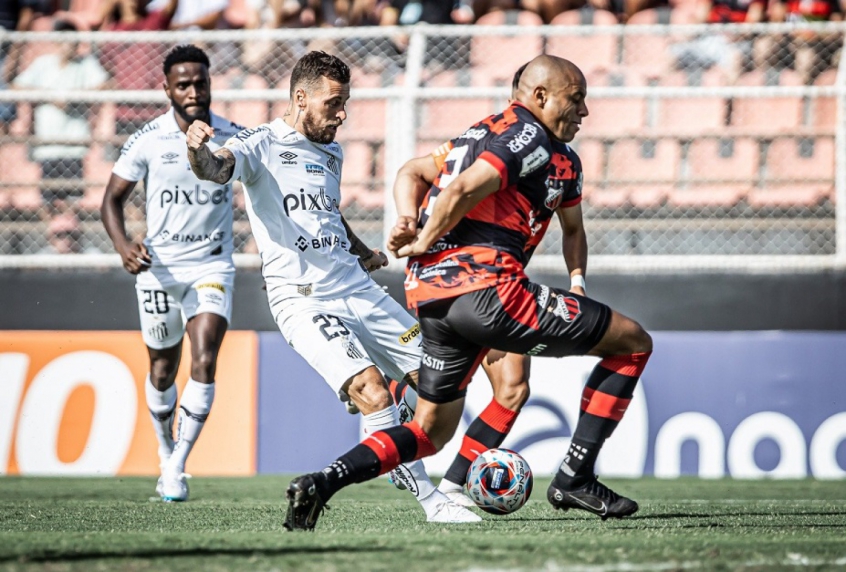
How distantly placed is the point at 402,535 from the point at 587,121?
707cm

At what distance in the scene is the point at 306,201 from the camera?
6.21 metres

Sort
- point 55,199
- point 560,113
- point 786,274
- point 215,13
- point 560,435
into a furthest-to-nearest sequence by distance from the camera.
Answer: point 215,13, point 55,199, point 786,274, point 560,435, point 560,113

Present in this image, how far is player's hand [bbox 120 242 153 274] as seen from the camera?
7.84 m

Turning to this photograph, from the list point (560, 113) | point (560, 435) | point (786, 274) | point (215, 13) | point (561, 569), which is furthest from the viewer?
point (215, 13)

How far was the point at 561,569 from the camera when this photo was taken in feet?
12.4

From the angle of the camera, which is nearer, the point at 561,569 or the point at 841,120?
the point at 561,569

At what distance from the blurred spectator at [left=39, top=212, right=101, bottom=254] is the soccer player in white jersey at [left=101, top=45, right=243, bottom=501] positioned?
10.3ft

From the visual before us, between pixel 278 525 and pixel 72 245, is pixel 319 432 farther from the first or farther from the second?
pixel 278 525

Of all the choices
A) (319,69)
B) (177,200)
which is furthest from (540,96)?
(177,200)

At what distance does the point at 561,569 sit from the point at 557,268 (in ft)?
22.6

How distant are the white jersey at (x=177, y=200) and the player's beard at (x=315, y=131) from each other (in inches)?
A: 76.3

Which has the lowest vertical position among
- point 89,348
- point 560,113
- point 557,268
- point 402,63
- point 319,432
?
point 319,432

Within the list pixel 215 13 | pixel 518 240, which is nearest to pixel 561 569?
pixel 518 240

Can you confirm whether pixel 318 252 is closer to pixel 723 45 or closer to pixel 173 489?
pixel 173 489
